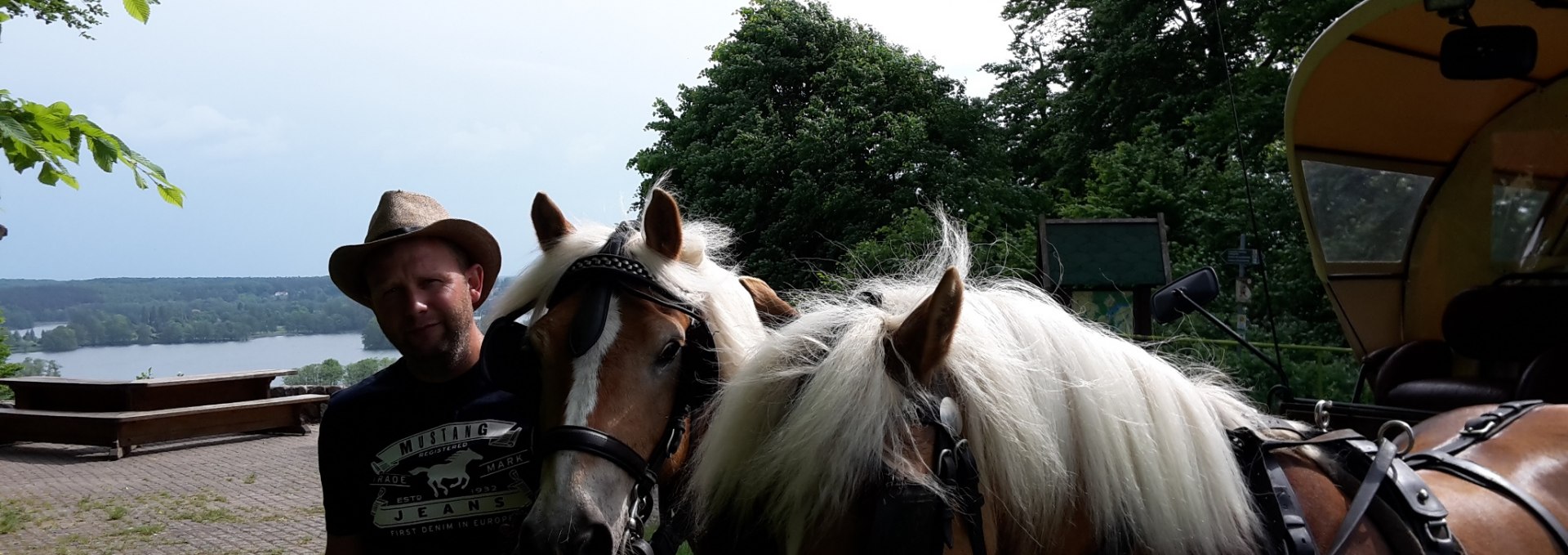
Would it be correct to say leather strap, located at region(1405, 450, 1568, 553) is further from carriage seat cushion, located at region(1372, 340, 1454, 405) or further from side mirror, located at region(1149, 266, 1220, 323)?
carriage seat cushion, located at region(1372, 340, 1454, 405)

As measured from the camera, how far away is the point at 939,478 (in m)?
1.46

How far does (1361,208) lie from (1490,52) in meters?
1.46

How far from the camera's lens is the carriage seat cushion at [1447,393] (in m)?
3.50

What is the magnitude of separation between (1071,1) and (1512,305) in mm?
19059

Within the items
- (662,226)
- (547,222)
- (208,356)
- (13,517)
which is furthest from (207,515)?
(208,356)

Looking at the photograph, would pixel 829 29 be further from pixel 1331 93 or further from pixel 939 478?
pixel 939 478

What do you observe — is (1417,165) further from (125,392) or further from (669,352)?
(125,392)

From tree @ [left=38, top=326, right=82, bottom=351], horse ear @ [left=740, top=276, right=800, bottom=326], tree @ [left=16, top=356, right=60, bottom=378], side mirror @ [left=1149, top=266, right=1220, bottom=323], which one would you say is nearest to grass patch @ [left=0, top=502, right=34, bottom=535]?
horse ear @ [left=740, top=276, right=800, bottom=326]

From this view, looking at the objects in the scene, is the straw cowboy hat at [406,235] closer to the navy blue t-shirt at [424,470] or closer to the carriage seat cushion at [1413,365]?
the navy blue t-shirt at [424,470]

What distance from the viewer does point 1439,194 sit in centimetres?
453

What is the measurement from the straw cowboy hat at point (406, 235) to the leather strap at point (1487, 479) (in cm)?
242

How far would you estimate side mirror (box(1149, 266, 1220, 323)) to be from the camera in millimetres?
2586

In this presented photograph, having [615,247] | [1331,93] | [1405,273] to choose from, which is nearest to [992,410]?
[615,247]

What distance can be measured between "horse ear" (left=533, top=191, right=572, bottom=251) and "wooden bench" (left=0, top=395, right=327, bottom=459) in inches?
440
